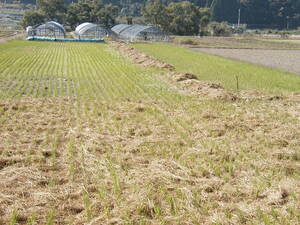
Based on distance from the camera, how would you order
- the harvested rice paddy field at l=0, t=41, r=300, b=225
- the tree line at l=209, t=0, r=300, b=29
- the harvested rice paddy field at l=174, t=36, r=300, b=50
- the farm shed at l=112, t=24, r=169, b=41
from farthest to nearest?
the tree line at l=209, t=0, r=300, b=29, the farm shed at l=112, t=24, r=169, b=41, the harvested rice paddy field at l=174, t=36, r=300, b=50, the harvested rice paddy field at l=0, t=41, r=300, b=225

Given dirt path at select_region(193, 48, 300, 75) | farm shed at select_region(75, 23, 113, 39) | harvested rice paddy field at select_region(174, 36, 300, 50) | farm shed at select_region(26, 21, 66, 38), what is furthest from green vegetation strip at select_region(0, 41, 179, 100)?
harvested rice paddy field at select_region(174, 36, 300, 50)

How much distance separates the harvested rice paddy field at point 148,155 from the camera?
197 inches

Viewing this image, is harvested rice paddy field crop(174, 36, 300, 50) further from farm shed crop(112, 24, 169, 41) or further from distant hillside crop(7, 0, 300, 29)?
distant hillside crop(7, 0, 300, 29)

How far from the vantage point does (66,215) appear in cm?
488

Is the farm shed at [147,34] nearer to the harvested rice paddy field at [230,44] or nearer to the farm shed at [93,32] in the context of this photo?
the harvested rice paddy field at [230,44]

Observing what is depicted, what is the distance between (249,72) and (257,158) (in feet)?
46.8

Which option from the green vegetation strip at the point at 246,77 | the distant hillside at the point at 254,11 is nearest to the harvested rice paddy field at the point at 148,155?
the green vegetation strip at the point at 246,77

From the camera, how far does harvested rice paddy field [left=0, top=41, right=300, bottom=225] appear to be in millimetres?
4992

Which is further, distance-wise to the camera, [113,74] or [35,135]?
[113,74]

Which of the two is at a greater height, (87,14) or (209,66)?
(87,14)

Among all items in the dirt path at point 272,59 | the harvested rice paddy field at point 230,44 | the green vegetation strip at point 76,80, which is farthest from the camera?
the harvested rice paddy field at point 230,44

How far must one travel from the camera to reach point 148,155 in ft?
23.4

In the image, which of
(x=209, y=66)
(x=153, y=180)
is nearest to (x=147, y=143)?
(x=153, y=180)

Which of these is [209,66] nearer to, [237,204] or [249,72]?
[249,72]
